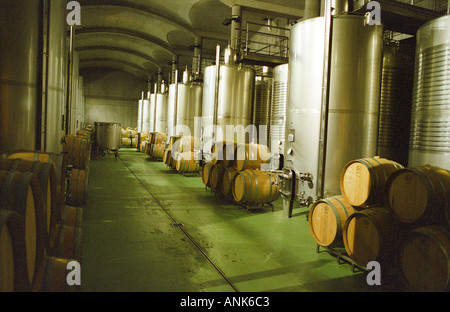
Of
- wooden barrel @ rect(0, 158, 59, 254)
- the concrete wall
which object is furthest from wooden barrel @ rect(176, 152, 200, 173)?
the concrete wall

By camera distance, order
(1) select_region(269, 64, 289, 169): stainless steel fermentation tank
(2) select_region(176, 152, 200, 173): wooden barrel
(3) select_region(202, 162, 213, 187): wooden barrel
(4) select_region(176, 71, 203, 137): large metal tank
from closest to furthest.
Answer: (3) select_region(202, 162, 213, 187): wooden barrel, (1) select_region(269, 64, 289, 169): stainless steel fermentation tank, (2) select_region(176, 152, 200, 173): wooden barrel, (4) select_region(176, 71, 203, 137): large metal tank

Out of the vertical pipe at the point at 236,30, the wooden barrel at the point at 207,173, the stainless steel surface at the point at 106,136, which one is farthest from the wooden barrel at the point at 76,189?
the stainless steel surface at the point at 106,136

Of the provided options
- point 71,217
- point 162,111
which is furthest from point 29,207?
point 162,111

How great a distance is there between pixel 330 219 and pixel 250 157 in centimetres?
333

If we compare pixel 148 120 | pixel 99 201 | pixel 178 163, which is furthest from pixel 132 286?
pixel 148 120

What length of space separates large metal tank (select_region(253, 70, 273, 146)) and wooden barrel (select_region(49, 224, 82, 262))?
8635 millimetres

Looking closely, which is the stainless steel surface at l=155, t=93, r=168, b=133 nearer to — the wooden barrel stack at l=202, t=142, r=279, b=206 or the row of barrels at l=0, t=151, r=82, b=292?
the wooden barrel stack at l=202, t=142, r=279, b=206

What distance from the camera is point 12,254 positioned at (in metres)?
1.67

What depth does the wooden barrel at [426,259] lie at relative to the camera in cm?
297

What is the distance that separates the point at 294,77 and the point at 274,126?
327 cm

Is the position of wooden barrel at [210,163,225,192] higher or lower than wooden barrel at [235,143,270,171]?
lower

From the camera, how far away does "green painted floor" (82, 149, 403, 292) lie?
11.7 feet

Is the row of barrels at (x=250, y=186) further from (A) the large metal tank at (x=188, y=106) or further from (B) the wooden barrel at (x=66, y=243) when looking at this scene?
(A) the large metal tank at (x=188, y=106)

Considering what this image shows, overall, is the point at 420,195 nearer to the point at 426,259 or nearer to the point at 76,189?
the point at 426,259
